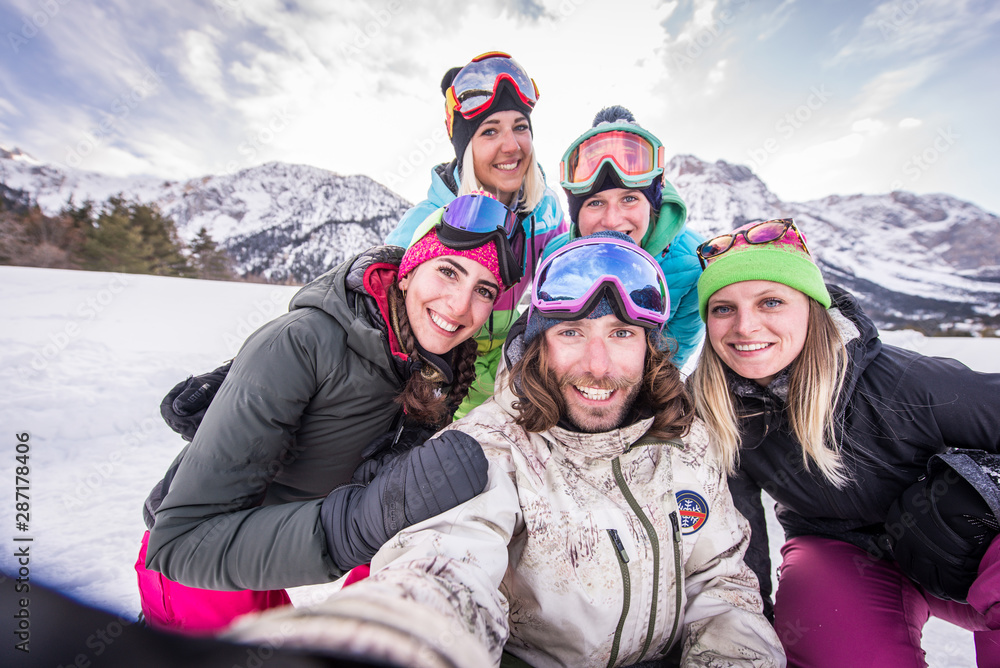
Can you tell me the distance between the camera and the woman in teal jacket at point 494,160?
3.17 m

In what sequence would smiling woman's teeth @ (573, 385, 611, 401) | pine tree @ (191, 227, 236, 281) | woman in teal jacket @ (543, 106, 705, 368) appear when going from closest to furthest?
smiling woman's teeth @ (573, 385, 611, 401) → woman in teal jacket @ (543, 106, 705, 368) → pine tree @ (191, 227, 236, 281)

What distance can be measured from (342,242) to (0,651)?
206ft

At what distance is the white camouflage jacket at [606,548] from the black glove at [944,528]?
33.5 inches

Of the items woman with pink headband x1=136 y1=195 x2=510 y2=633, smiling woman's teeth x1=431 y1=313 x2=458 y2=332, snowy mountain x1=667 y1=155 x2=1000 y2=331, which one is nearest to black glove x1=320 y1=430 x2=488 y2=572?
woman with pink headband x1=136 y1=195 x2=510 y2=633

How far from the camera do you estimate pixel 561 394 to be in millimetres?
1915

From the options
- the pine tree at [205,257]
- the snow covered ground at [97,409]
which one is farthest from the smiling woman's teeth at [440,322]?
A: the pine tree at [205,257]

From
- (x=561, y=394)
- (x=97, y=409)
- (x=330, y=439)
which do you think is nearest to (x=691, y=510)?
(x=561, y=394)

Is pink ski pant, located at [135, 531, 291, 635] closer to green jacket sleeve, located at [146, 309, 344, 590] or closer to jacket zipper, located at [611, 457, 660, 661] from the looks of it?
green jacket sleeve, located at [146, 309, 344, 590]

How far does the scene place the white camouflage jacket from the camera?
1.53 metres

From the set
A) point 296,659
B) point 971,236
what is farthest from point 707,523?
point 971,236

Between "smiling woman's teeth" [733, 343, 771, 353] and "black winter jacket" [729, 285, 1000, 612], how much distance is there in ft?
0.72

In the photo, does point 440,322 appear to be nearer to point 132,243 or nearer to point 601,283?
point 601,283

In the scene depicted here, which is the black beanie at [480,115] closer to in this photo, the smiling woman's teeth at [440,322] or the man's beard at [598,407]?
the smiling woman's teeth at [440,322]

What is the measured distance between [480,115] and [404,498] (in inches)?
118
